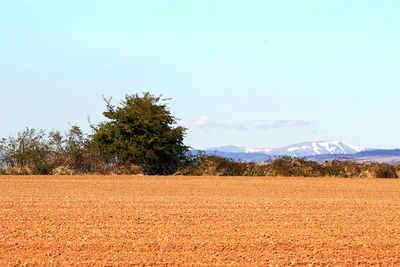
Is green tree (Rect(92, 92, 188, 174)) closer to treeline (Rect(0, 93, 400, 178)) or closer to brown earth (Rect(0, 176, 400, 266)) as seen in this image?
treeline (Rect(0, 93, 400, 178))

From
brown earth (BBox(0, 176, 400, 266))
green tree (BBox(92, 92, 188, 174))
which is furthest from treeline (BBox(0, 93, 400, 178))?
brown earth (BBox(0, 176, 400, 266))

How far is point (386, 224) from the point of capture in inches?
539

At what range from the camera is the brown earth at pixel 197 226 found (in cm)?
1014

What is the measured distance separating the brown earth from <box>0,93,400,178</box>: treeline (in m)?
6.78

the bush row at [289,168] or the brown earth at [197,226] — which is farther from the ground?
the bush row at [289,168]

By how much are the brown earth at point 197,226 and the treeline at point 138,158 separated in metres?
6.78

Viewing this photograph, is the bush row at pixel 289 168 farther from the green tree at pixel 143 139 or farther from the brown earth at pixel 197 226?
the brown earth at pixel 197 226

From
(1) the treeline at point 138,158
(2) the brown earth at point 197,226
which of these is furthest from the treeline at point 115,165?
(2) the brown earth at point 197,226

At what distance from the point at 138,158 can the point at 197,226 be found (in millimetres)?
16668

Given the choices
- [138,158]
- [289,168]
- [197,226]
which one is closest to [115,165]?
[138,158]

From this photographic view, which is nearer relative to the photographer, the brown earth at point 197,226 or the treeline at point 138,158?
the brown earth at point 197,226

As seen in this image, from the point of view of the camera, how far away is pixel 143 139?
29.0m

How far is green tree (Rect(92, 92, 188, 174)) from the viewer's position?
29016 mm

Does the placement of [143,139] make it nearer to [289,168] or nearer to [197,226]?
[289,168]
